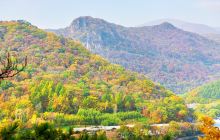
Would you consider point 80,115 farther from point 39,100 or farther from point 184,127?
point 184,127

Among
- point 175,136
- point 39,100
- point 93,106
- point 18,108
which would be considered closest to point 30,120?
point 18,108

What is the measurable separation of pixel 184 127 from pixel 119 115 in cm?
2670

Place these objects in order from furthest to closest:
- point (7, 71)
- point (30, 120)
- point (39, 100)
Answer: point (39, 100) < point (30, 120) < point (7, 71)

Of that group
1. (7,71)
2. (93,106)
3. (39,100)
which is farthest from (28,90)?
(7,71)

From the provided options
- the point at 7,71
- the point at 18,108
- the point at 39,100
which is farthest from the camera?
the point at 39,100

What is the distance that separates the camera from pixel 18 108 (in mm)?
173750

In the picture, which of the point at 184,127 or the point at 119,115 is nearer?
the point at 184,127

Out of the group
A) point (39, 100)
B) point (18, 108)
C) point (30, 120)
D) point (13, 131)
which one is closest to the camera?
point (13, 131)

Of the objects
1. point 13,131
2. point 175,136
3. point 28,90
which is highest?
point 13,131

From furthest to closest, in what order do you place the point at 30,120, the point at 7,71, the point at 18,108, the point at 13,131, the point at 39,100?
the point at 39,100 < the point at 18,108 < the point at 30,120 < the point at 13,131 < the point at 7,71

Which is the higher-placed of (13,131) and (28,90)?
(13,131)

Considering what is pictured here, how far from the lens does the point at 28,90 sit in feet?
643

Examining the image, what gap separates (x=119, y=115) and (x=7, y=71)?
167 metres

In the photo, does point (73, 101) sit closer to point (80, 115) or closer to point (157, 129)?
point (80, 115)
